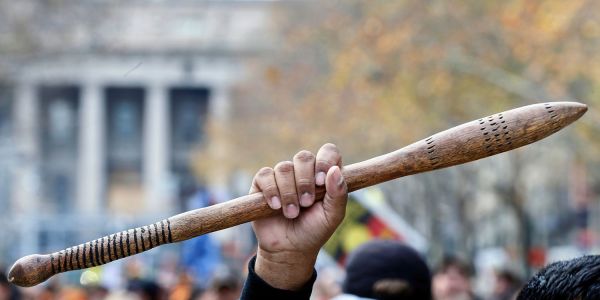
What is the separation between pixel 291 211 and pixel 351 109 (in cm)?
3133

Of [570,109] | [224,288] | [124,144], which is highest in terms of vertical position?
Answer: [570,109]

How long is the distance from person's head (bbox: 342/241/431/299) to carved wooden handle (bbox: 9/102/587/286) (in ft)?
6.16

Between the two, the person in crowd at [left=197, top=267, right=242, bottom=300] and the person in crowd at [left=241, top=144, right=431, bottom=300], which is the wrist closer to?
the person in crowd at [left=241, top=144, right=431, bottom=300]

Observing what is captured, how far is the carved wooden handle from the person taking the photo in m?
2.68

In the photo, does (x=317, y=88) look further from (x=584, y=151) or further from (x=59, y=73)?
(x=584, y=151)

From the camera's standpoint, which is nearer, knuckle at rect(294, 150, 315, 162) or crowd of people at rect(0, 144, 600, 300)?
crowd of people at rect(0, 144, 600, 300)

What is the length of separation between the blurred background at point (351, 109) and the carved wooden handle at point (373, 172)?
1.20 metres

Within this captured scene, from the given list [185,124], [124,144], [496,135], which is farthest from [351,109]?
[124,144]

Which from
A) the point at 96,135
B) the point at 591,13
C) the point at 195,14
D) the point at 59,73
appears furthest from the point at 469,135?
the point at 96,135

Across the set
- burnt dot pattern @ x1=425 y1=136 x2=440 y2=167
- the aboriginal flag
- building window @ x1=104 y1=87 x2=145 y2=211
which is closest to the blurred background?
the aboriginal flag

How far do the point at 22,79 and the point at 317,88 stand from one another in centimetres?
1287

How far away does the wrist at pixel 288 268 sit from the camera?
3.03 meters

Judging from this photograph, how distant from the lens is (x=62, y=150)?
83.4 m

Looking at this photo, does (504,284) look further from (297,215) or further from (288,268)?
(297,215)
